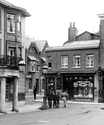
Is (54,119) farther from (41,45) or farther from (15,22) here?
(41,45)

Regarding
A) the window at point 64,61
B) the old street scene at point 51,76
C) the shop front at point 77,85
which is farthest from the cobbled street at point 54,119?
the window at point 64,61

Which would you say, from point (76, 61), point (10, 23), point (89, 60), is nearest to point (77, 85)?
point (76, 61)

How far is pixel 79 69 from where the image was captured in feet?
141

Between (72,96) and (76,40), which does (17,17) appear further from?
(76,40)

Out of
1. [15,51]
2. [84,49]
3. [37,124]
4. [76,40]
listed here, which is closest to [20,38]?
[15,51]

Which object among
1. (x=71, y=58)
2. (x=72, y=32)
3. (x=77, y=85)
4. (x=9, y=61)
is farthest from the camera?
(x=72, y=32)

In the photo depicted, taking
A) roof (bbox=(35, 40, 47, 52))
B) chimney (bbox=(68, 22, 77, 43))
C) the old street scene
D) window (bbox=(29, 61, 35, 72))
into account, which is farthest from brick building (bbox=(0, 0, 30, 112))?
roof (bbox=(35, 40, 47, 52))

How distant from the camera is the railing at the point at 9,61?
26.8 metres

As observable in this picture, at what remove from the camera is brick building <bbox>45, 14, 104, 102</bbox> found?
41500mm

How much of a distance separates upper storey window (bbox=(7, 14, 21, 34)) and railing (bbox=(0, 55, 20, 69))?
3.11m

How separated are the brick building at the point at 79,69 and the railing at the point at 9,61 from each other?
14430mm

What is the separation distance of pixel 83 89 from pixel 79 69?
8.56 feet

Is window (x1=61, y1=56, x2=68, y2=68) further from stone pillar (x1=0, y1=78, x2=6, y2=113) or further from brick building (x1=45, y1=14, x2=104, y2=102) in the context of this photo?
stone pillar (x1=0, y1=78, x2=6, y2=113)

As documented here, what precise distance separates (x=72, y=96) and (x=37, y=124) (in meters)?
26.7
